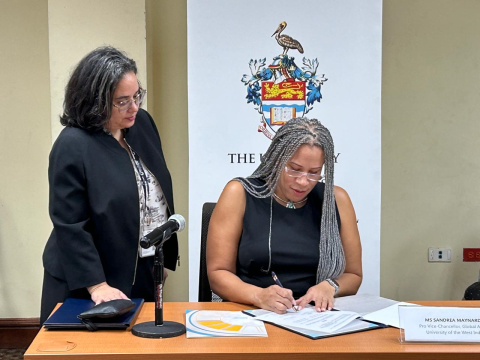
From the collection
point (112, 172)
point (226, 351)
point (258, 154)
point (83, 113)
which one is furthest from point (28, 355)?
point (258, 154)

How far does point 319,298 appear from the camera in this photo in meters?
1.85

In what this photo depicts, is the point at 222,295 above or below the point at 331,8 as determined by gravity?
below

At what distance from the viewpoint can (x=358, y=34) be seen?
309 cm

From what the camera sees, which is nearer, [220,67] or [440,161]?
[220,67]

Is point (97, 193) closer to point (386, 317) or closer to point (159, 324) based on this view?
point (159, 324)

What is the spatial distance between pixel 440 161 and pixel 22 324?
2.88 meters

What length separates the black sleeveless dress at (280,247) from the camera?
6.72 feet

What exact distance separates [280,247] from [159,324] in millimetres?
599

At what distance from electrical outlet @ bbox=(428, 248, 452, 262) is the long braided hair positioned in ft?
6.33

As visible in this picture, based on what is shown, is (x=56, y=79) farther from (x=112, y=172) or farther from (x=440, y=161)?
(x=440, y=161)

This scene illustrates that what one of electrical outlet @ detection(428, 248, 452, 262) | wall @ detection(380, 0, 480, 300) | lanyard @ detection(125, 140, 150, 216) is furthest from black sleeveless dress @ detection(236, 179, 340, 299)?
electrical outlet @ detection(428, 248, 452, 262)

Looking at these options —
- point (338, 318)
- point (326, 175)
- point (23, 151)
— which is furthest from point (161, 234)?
point (23, 151)

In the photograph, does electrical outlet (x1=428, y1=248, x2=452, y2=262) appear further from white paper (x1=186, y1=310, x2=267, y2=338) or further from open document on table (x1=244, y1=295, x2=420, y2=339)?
white paper (x1=186, y1=310, x2=267, y2=338)

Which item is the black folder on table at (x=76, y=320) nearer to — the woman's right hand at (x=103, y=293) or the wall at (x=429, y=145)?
the woman's right hand at (x=103, y=293)
